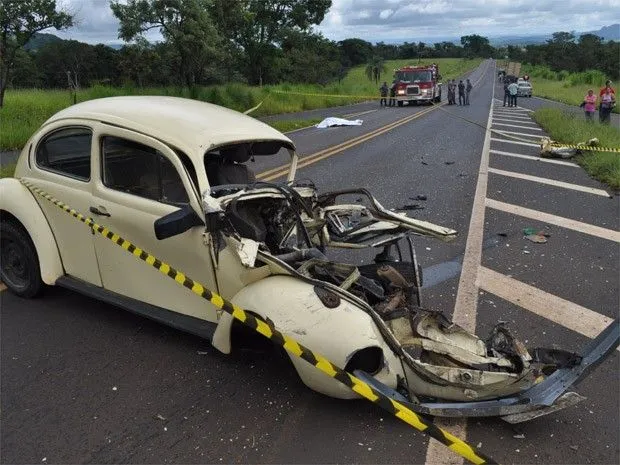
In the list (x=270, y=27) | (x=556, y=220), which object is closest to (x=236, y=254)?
(x=556, y=220)

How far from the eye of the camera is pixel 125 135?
4.14m

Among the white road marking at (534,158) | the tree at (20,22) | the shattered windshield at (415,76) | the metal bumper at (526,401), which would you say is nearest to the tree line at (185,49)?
the tree at (20,22)

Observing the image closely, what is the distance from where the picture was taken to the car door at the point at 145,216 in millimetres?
3834

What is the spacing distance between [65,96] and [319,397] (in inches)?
738

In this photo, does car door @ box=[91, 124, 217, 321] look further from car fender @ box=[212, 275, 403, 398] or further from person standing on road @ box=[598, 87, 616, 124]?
person standing on road @ box=[598, 87, 616, 124]

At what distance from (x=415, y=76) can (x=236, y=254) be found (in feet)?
112

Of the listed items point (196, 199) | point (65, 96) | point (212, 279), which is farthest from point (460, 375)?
point (65, 96)

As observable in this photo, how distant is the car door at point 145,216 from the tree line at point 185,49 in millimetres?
13284

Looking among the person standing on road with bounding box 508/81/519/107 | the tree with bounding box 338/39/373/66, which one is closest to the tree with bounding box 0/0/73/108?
the person standing on road with bounding box 508/81/519/107

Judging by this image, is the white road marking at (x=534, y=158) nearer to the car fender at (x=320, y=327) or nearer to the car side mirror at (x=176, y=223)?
the car fender at (x=320, y=327)

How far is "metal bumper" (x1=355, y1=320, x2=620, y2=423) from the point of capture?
3.03 metres

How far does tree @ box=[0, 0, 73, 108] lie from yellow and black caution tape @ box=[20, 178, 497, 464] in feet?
52.5

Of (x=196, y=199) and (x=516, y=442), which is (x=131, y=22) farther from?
(x=516, y=442)

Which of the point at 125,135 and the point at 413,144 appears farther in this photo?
the point at 413,144
